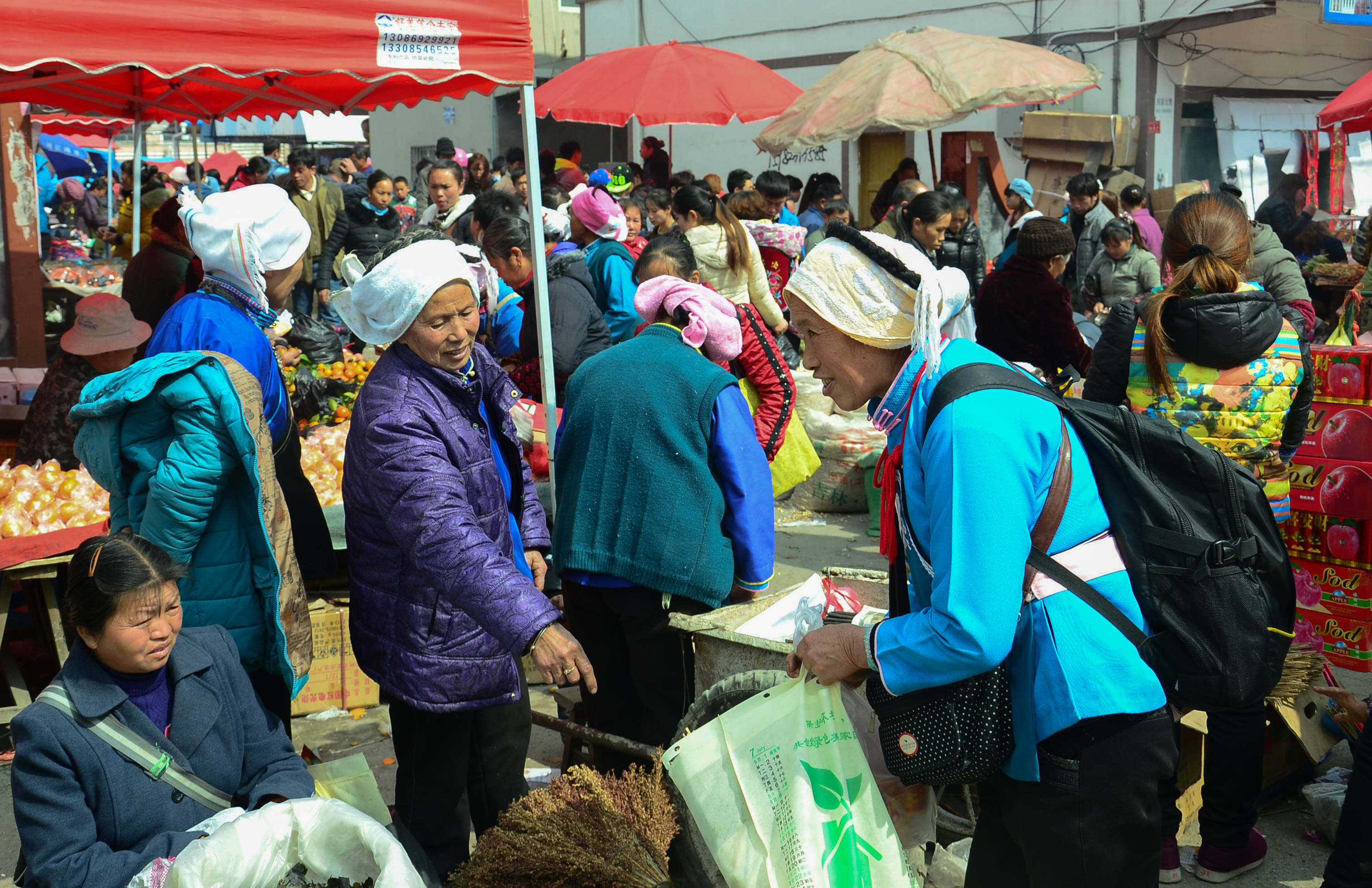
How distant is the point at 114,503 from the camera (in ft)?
10.2

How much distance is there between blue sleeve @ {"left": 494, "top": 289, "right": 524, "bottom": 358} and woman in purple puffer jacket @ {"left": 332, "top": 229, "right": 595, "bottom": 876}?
7.52ft

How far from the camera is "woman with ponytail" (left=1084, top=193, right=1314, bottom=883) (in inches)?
135

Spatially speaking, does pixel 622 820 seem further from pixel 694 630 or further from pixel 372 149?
pixel 372 149

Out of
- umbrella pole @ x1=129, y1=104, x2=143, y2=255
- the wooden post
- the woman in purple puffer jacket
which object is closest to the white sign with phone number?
the woman in purple puffer jacket

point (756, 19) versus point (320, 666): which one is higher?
point (756, 19)

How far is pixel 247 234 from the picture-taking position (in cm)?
332

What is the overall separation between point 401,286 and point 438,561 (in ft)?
2.14

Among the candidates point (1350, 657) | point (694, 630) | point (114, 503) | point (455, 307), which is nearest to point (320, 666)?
point (114, 503)

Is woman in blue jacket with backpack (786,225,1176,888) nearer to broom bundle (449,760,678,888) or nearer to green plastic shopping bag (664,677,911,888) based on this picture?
green plastic shopping bag (664,677,911,888)

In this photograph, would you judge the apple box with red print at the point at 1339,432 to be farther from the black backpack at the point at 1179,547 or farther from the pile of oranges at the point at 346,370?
the pile of oranges at the point at 346,370

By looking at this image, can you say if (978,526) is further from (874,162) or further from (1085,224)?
(874,162)

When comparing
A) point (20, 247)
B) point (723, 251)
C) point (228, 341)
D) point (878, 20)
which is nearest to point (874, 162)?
point (878, 20)

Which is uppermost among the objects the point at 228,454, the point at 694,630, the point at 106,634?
the point at 228,454

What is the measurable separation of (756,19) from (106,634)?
57.8 feet
